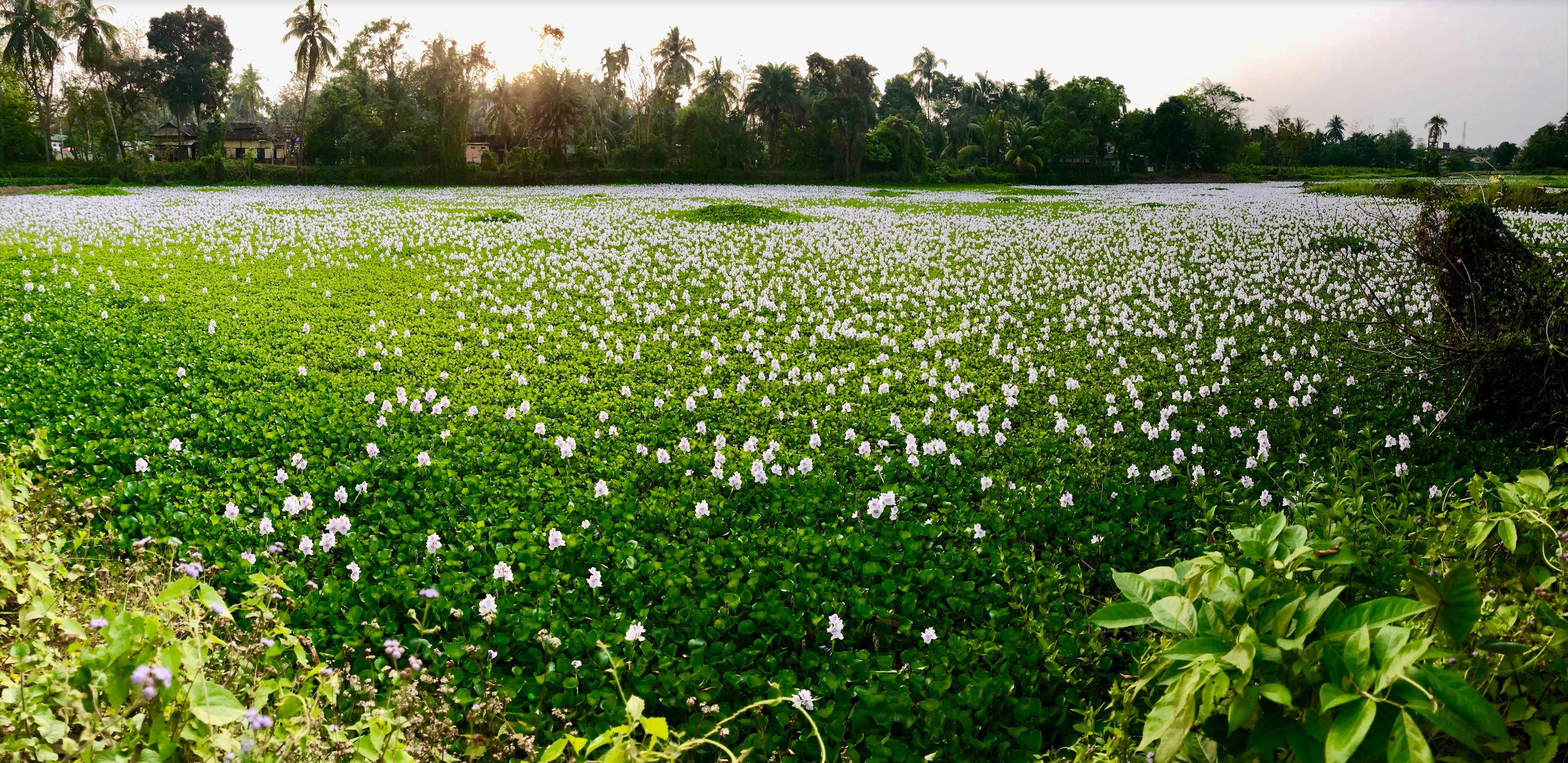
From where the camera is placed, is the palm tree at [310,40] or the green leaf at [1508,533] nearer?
the green leaf at [1508,533]

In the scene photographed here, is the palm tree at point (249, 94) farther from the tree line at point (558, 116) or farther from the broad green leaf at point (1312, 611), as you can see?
the broad green leaf at point (1312, 611)

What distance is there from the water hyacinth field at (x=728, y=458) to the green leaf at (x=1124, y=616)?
4.86 ft

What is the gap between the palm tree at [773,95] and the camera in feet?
192

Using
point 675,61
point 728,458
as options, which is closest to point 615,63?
point 675,61

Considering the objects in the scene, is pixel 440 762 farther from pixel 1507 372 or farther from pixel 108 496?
pixel 1507 372

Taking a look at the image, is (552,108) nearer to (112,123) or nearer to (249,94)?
(112,123)

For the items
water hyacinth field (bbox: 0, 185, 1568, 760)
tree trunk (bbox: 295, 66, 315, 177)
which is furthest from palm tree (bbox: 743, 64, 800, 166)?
water hyacinth field (bbox: 0, 185, 1568, 760)

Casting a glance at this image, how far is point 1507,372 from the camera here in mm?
5922

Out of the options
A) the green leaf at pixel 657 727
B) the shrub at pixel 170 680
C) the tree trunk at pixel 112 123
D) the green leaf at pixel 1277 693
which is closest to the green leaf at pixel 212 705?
the shrub at pixel 170 680

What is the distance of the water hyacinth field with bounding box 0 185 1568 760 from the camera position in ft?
11.5

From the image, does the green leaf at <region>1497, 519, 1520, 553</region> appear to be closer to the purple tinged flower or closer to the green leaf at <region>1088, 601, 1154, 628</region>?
the green leaf at <region>1088, 601, 1154, 628</region>

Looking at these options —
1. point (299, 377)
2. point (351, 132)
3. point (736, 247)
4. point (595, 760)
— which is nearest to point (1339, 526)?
point (595, 760)

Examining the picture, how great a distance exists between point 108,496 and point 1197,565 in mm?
5239

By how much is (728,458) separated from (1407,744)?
431 centimetres
